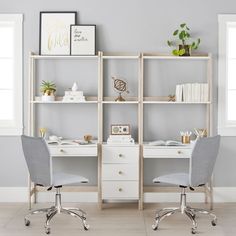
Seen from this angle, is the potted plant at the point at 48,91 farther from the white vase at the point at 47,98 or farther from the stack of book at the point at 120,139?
the stack of book at the point at 120,139

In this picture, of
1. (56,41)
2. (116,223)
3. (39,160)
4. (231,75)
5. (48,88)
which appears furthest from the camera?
(231,75)

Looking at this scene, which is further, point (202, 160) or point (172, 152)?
point (172, 152)

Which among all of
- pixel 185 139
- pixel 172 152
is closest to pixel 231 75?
pixel 185 139

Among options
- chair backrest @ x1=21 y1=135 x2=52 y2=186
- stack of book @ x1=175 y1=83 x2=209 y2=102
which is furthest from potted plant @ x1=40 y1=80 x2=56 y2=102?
stack of book @ x1=175 y1=83 x2=209 y2=102

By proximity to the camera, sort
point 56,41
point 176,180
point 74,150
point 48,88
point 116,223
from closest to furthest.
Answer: point 176,180 < point 116,223 < point 74,150 < point 48,88 < point 56,41

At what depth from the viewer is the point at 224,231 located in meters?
4.15

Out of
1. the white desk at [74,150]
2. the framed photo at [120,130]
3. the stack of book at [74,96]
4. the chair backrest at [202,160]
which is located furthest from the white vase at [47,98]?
the chair backrest at [202,160]

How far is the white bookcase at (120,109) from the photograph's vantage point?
488 centimetres

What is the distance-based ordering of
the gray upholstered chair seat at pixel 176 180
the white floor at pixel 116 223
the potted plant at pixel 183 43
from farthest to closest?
the potted plant at pixel 183 43 < the gray upholstered chair seat at pixel 176 180 < the white floor at pixel 116 223

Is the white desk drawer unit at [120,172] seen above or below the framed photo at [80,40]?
below

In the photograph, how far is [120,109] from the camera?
525 cm

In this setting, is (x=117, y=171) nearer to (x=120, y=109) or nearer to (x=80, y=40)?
(x=120, y=109)

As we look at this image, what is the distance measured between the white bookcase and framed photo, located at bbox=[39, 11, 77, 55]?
0.36ft

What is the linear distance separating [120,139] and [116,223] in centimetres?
97
